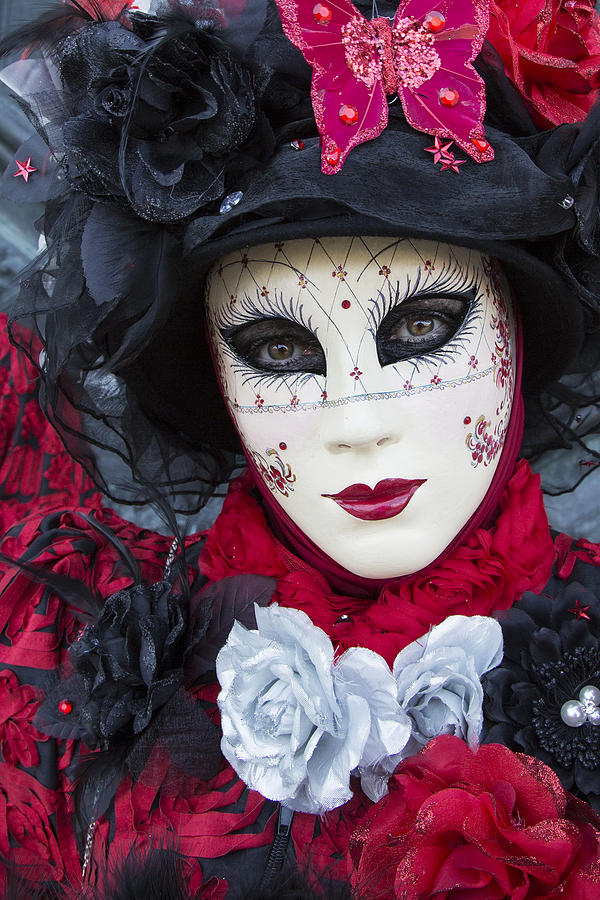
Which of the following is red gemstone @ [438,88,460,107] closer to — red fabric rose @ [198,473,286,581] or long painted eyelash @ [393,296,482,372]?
long painted eyelash @ [393,296,482,372]

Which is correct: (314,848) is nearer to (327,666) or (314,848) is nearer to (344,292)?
(327,666)

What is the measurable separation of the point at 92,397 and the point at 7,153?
0.75 m

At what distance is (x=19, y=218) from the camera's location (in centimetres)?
184

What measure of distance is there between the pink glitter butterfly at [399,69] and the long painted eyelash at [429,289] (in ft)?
0.47

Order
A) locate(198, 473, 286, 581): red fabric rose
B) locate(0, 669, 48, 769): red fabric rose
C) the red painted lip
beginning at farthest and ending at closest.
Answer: locate(198, 473, 286, 581): red fabric rose → locate(0, 669, 48, 769): red fabric rose → the red painted lip

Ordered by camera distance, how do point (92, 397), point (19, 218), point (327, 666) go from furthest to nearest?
point (19, 218) → point (92, 397) → point (327, 666)

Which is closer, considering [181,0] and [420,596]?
[181,0]

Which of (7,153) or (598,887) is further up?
(7,153)

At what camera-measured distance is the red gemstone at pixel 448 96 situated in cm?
96

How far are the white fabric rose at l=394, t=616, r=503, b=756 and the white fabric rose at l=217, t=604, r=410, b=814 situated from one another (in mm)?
41

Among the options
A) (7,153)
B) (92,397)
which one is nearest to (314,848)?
(92,397)

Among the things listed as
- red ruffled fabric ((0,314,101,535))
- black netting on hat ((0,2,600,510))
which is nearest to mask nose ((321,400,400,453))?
black netting on hat ((0,2,600,510))

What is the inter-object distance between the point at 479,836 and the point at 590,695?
23cm

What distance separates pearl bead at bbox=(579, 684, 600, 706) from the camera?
0.98 m
